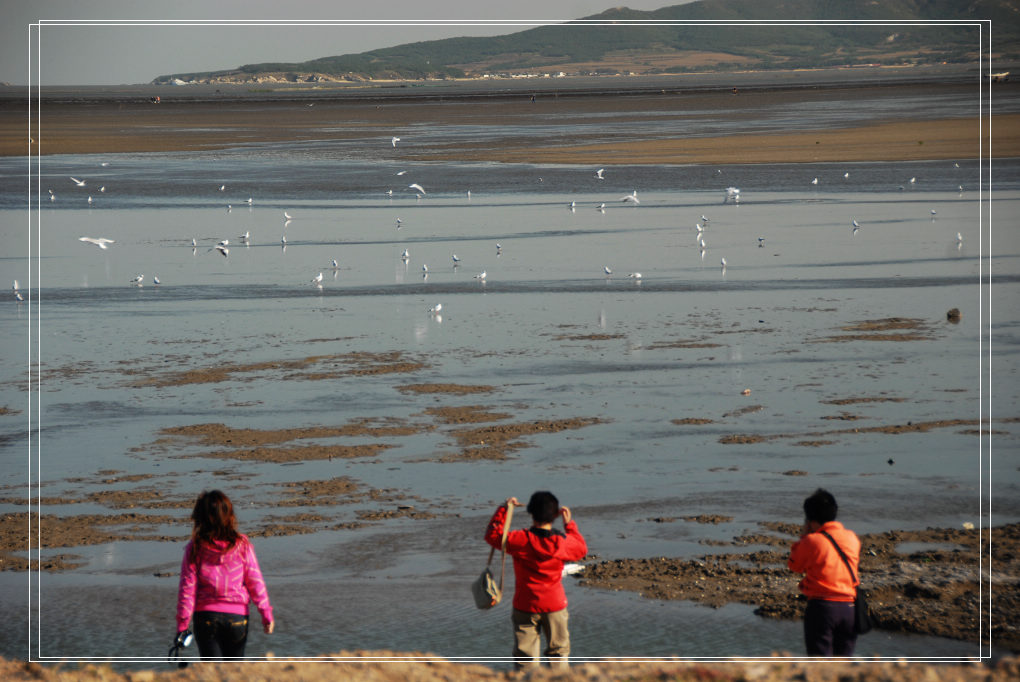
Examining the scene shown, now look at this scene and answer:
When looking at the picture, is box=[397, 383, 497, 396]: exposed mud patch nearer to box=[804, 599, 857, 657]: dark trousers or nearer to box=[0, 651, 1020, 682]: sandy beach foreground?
box=[0, 651, 1020, 682]: sandy beach foreground

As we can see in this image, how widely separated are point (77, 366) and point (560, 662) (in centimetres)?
1043

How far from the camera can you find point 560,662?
243 inches

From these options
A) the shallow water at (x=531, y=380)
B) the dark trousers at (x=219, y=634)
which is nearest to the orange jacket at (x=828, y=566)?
the shallow water at (x=531, y=380)

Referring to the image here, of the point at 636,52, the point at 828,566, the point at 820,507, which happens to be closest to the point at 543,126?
the point at 820,507

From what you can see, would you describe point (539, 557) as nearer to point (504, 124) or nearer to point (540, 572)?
point (540, 572)

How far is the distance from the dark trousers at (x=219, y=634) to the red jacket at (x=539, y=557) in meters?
1.31

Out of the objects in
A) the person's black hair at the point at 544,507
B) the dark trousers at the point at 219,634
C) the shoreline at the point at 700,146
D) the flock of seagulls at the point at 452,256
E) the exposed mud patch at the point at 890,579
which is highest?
the shoreline at the point at 700,146

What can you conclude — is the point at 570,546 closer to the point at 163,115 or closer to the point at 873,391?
the point at 873,391

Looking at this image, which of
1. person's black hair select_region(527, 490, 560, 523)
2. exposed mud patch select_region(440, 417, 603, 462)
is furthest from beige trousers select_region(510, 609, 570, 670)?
exposed mud patch select_region(440, 417, 603, 462)

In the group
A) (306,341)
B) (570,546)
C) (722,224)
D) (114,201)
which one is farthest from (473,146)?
(570,546)

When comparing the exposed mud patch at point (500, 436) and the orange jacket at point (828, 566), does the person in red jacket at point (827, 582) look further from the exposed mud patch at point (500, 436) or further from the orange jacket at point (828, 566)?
the exposed mud patch at point (500, 436)

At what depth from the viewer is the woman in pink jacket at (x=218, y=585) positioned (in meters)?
5.59

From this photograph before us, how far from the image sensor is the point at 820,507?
5.75m

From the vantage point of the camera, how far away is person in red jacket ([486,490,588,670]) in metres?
6.04
